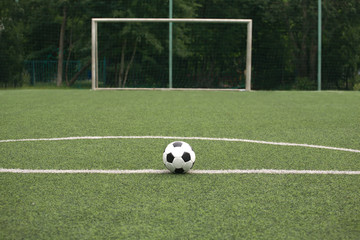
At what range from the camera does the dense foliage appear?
642 inches

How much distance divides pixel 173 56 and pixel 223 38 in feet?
7.77

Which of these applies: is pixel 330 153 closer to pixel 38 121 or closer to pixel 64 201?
pixel 64 201

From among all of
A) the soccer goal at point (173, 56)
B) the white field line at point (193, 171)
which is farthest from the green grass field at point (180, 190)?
the soccer goal at point (173, 56)

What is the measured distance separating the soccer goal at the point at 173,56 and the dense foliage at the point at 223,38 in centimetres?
5

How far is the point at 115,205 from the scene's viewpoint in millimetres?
2496

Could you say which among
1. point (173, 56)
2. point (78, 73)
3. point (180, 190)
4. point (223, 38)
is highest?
point (223, 38)

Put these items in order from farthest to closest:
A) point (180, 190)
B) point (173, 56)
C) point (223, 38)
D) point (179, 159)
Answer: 1. point (223, 38)
2. point (173, 56)
3. point (179, 159)
4. point (180, 190)

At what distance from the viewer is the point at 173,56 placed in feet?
52.1

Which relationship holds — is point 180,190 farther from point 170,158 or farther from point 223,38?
point 223,38

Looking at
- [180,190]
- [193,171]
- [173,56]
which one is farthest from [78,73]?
[180,190]

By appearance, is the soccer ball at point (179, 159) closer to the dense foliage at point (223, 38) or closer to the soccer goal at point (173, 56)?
the soccer goal at point (173, 56)

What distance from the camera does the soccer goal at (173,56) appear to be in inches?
611

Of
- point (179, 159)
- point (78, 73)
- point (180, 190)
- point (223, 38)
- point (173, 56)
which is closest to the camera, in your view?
point (180, 190)

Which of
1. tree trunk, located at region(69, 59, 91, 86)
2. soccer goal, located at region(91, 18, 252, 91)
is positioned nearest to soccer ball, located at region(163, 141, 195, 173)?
soccer goal, located at region(91, 18, 252, 91)
